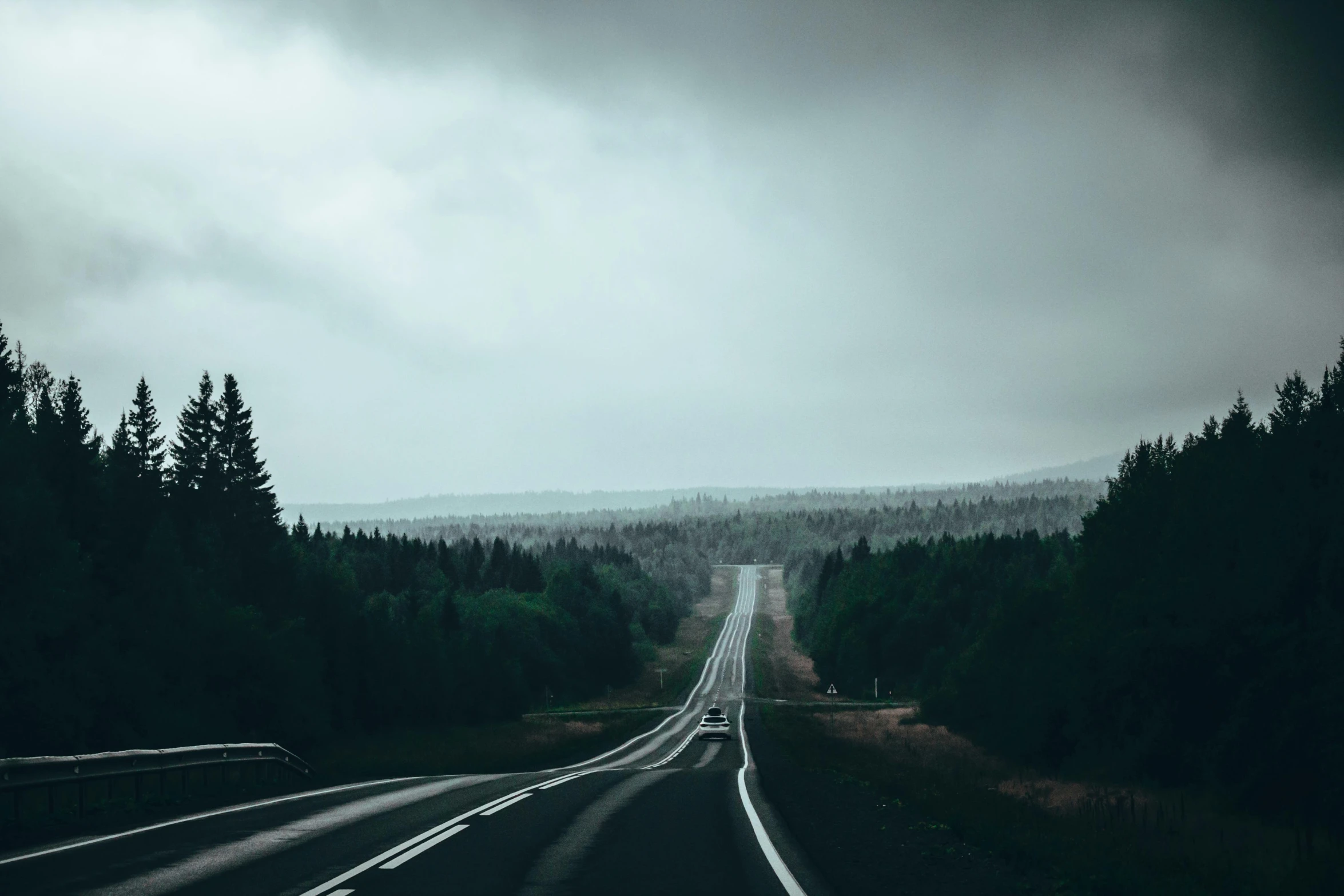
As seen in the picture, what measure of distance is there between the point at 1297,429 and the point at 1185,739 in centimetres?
1515

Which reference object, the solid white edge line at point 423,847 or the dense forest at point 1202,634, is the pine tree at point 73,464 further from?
the dense forest at point 1202,634

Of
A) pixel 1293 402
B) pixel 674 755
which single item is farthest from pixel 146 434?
pixel 1293 402

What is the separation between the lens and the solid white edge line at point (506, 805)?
15.1m

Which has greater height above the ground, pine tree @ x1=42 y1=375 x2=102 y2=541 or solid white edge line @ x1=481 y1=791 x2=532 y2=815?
pine tree @ x1=42 y1=375 x2=102 y2=541

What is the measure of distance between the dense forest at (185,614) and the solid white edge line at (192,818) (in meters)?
20.6

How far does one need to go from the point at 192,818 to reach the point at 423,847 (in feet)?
16.2

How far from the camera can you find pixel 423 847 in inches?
455

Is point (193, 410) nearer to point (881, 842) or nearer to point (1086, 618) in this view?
point (1086, 618)

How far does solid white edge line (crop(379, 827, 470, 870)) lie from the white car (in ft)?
155

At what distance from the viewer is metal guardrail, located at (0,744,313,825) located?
1377 centimetres

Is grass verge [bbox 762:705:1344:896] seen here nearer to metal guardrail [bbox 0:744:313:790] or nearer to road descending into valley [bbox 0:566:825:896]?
road descending into valley [bbox 0:566:825:896]

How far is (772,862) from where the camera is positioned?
1120cm

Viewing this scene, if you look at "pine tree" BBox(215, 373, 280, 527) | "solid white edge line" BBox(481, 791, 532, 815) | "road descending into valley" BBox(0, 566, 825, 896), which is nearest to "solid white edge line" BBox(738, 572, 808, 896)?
"road descending into valley" BBox(0, 566, 825, 896)

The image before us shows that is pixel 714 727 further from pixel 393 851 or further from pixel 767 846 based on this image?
pixel 393 851
